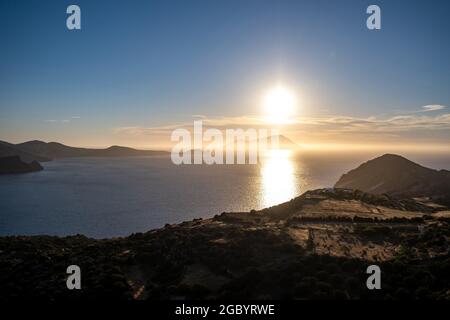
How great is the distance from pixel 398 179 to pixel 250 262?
10881 centimetres

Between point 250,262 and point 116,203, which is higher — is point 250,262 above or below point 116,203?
above

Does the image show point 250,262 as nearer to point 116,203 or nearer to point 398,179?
point 116,203

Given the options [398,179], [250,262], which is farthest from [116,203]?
[398,179]

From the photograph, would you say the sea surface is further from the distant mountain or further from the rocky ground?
the rocky ground

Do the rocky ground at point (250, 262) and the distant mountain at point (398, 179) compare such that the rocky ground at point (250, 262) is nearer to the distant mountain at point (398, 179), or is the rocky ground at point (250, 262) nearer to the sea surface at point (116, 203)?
the sea surface at point (116, 203)

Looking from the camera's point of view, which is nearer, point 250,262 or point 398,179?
point 250,262

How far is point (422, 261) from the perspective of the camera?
28547 mm

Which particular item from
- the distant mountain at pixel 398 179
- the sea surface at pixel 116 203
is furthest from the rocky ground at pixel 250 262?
the distant mountain at pixel 398 179

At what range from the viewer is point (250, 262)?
3064 centimetres

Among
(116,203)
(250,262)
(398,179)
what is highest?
(398,179)

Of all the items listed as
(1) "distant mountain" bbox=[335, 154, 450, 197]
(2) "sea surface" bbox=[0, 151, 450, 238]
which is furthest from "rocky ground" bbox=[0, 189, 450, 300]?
Result: (1) "distant mountain" bbox=[335, 154, 450, 197]

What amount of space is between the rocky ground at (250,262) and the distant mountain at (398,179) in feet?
175
